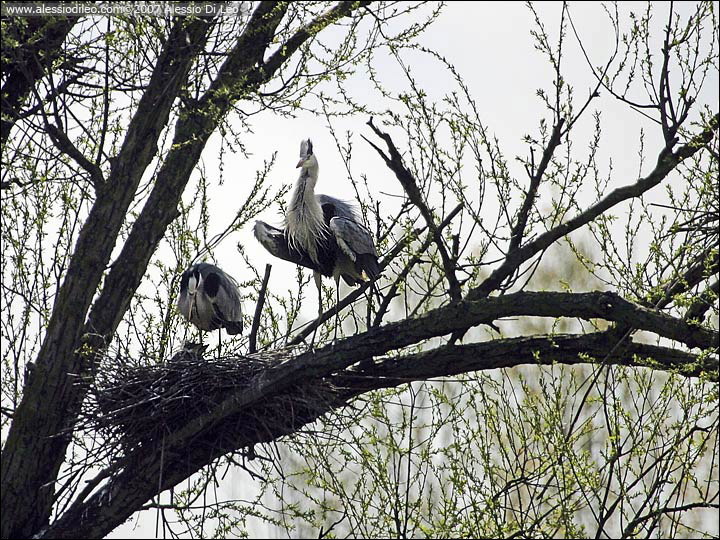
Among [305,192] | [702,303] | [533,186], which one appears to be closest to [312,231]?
[305,192]

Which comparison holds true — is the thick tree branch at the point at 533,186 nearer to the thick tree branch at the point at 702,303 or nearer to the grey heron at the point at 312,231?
the thick tree branch at the point at 702,303

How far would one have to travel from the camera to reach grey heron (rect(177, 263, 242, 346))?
21.4 feet

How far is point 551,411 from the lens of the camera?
4199 millimetres

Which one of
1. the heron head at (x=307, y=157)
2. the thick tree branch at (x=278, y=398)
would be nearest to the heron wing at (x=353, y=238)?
the heron head at (x=307, y=157)

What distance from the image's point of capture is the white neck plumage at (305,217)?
5949 mm

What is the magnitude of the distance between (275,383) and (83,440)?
1247 millimetres

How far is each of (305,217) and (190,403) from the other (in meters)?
1.76

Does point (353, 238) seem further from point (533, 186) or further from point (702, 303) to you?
point (702, 303)

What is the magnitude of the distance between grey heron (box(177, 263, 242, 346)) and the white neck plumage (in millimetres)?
816

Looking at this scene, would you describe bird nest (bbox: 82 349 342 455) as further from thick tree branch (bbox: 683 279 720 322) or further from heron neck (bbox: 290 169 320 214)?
thick tree branch (bbox: 683 279 720 322)

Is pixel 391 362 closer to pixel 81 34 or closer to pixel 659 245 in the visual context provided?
pixel 659 245

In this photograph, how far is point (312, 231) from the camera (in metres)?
5.95

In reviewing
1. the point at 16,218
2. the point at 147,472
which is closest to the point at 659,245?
the point at 147,472

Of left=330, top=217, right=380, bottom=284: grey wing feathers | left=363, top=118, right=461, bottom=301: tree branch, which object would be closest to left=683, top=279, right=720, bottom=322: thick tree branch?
left=363, top=118, right=461, bottom=301: tree branch
